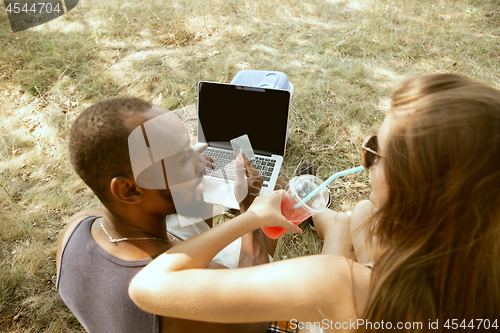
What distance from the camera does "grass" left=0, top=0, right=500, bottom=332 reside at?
2.43 m

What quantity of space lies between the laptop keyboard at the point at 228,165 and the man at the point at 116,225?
96 cm

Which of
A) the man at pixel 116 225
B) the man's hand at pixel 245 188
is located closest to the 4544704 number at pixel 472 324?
the man at pixel 116 225

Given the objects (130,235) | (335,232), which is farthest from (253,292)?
(335,232)

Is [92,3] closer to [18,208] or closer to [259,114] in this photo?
[18,208]

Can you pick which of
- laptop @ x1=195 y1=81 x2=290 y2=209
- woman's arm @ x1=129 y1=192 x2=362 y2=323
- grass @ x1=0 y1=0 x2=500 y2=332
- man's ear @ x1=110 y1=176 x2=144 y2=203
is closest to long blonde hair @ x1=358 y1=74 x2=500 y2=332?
woman's arm @ x1=129 y1=192 x2=362 y2=323

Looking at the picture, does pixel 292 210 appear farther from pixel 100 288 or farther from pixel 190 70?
pixel 190 70

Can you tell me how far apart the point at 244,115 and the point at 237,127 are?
114mm

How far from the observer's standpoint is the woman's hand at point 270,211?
132 centimetres

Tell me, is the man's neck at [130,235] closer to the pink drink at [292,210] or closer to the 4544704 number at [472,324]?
the pink drink at [292,210]

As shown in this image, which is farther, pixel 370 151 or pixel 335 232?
pixel 335 232

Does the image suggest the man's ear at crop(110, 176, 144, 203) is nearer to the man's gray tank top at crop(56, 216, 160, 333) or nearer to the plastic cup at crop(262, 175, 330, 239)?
the man's gray tank top at crop(56, 216, 160, 333)

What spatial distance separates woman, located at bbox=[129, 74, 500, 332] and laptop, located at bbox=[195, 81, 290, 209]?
3.85 feet

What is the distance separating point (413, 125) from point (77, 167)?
3.89ft

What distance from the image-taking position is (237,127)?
7.70ft
